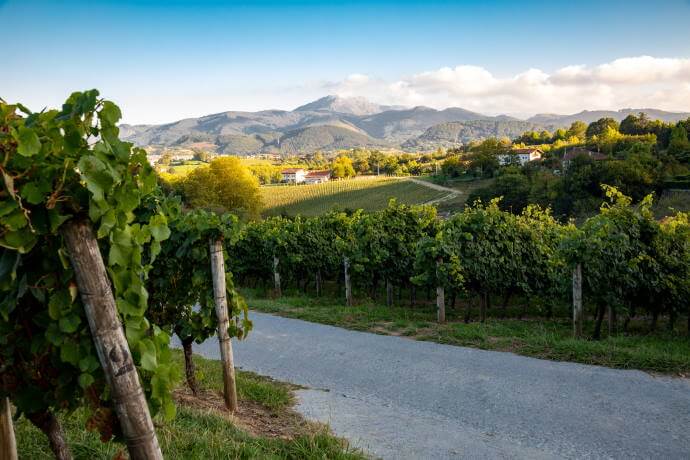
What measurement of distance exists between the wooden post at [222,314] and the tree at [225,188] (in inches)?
1615

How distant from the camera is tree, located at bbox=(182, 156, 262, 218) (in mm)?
47281

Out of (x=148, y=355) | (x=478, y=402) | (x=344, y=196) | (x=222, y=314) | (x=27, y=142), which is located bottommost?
(x=344, y=196)

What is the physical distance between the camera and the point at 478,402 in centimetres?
637

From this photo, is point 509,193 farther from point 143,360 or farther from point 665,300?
point 143,360

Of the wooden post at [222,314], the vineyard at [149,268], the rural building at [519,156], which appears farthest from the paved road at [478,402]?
the rural building at [519,156]

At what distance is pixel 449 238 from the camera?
1141 cm

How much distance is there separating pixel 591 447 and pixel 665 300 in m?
5.97

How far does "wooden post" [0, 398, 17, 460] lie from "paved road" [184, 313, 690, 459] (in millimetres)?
3078

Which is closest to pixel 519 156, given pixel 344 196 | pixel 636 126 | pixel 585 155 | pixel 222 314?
pixel 636 126

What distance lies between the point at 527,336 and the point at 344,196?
205 ft

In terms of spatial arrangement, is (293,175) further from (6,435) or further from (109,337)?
(109,337)

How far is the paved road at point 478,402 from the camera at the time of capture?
511 cm

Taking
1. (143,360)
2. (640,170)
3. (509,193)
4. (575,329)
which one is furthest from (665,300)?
(509,193)

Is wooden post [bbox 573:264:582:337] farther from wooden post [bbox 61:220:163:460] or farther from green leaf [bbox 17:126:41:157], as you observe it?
green leaf [bbox 17:126:41:157]
